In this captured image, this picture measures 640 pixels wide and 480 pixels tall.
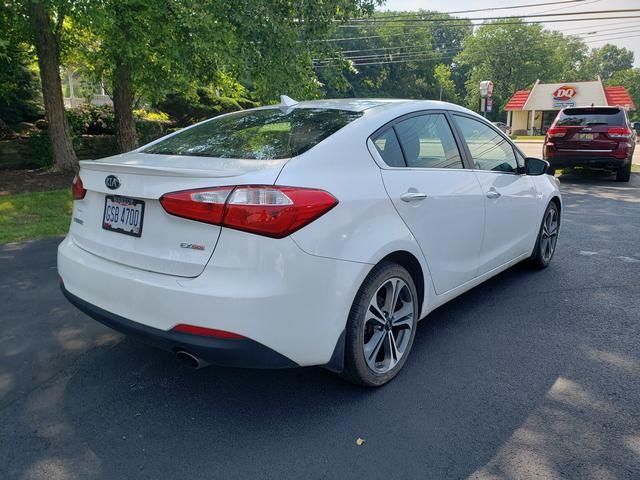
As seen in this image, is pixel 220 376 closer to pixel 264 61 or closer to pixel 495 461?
pixel 495 461

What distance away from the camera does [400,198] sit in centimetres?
298

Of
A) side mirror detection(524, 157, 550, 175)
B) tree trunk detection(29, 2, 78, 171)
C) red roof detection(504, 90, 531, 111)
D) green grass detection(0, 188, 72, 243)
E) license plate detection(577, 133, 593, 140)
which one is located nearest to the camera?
side mirror detection(524, 157, 550, 175)

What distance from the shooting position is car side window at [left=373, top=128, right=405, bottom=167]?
10.0 ft

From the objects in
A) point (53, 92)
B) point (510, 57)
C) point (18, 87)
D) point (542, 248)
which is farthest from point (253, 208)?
point (510, 57)

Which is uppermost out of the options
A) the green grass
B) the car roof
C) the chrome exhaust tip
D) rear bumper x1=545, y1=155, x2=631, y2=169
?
the car roof

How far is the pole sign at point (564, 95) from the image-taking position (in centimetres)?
5141

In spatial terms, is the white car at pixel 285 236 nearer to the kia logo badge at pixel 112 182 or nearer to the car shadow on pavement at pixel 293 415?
the kia logo badge at pixel 112 182

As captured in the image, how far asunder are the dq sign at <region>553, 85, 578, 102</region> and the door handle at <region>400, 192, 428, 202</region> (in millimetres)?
55287

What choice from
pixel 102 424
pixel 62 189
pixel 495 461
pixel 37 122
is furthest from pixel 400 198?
pixel 37 122

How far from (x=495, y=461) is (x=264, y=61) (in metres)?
8.76

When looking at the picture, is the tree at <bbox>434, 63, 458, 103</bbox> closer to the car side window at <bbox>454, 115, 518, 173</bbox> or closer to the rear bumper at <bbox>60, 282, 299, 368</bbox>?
the car side window at <bbox>454, 115, 518, 173</bbox>

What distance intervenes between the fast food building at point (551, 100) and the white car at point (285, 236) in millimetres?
51310

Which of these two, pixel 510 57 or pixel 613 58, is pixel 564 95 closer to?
pixel 510 57

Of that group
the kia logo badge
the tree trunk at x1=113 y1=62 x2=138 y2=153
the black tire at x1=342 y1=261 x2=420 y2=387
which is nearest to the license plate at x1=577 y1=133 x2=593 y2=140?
the tree trunk at x1=113 y1=62 x2=138 y2=153
